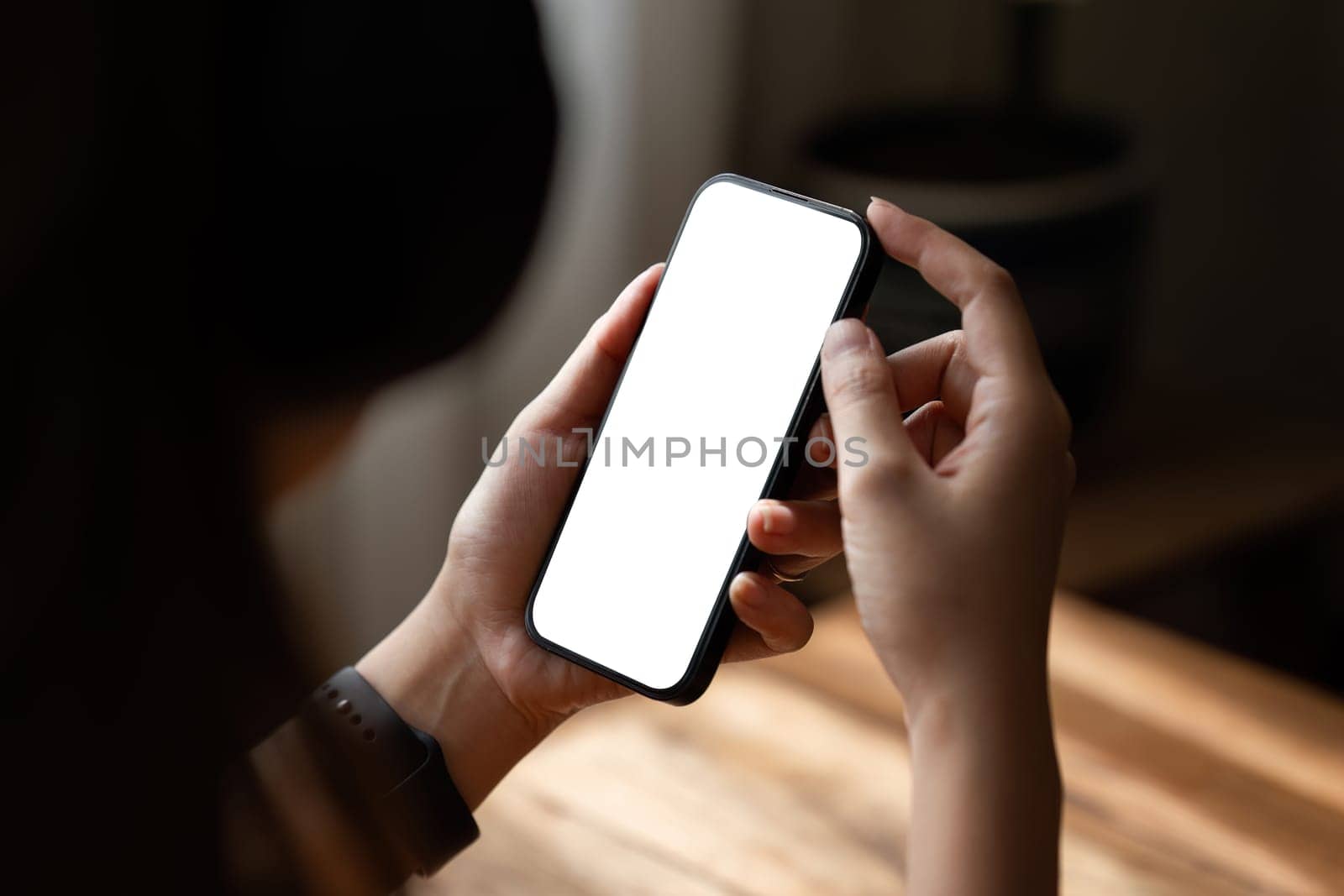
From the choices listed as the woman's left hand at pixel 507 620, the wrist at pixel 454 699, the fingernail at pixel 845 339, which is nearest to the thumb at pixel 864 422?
the fingernail at pixel 845 339

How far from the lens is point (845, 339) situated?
0.40 meters

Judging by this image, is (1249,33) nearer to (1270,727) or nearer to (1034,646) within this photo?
(1270,727)

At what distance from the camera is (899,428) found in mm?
365

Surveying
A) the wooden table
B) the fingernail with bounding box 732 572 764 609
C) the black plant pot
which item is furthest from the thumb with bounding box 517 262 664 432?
the black plant pot

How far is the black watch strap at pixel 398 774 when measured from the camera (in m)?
0.48

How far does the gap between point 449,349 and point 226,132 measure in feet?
0.43

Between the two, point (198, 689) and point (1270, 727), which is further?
point (1270, 727)

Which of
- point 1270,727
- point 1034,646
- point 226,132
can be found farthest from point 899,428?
point 1270,727

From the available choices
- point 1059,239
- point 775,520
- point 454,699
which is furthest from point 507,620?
point 1059,239

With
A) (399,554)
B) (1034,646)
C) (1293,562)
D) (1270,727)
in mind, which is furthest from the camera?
(399,554)

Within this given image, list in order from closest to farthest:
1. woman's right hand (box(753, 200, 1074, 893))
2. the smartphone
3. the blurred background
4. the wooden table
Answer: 1. woman's right hand (box(753, 200, 1074, 893))
2. the smartphone
3. the wooden table
4. the blurred background

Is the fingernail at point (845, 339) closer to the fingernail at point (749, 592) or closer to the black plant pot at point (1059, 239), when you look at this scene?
the fingernail at point (749, 592)

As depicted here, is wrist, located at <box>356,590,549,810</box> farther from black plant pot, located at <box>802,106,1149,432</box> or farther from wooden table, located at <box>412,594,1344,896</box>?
black plant pot, located at <box>802,106,1149,432</box>

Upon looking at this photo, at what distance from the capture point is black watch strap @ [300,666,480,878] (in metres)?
0.48
